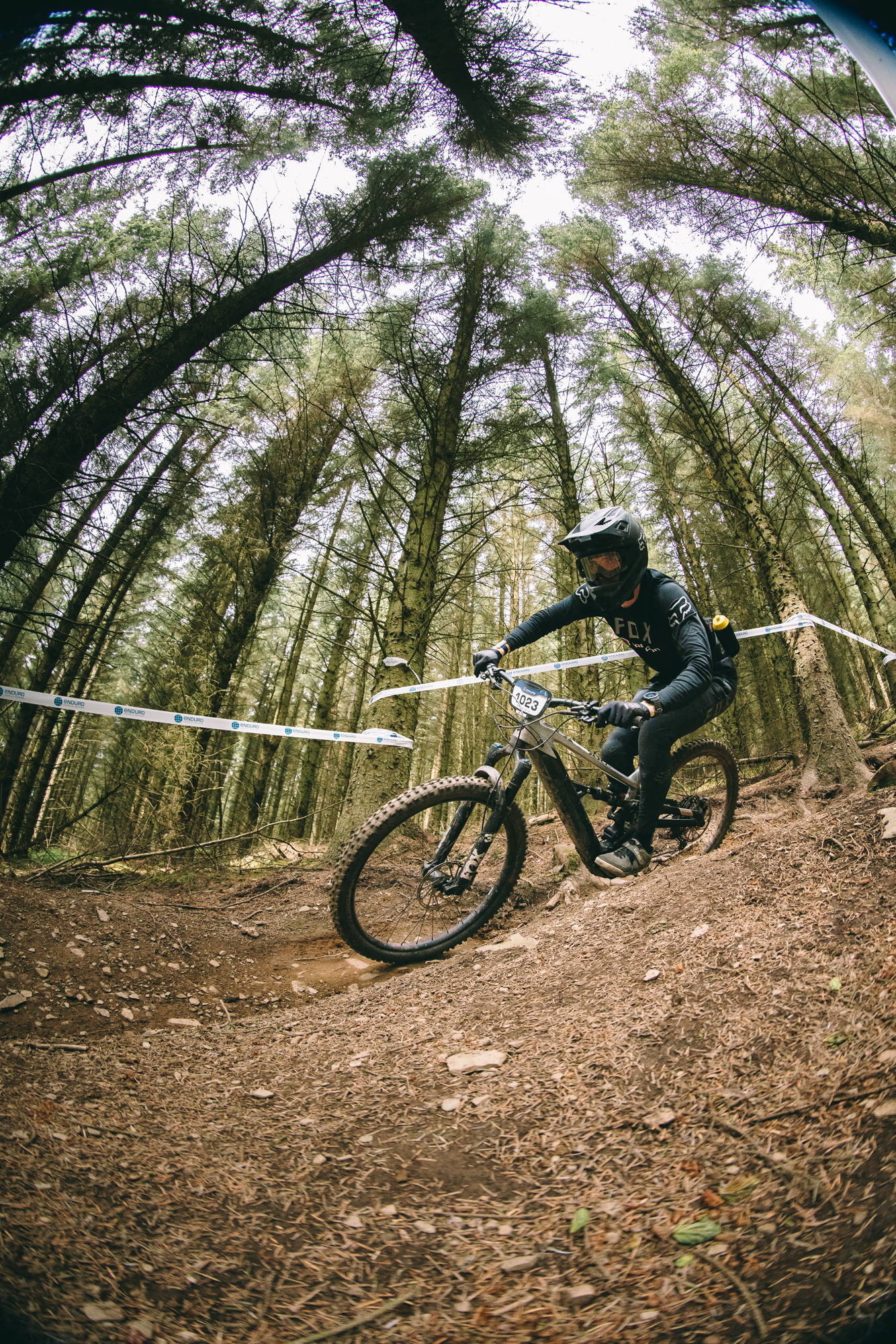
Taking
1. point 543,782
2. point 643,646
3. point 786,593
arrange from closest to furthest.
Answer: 1. point 543,782
2. point 643,646
3. point 786,593

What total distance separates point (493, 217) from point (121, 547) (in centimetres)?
705

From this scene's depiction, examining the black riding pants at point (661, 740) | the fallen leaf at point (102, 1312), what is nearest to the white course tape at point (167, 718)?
the black riding pants at point (661, 740)

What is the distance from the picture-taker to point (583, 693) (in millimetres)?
10680

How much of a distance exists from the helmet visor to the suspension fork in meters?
1.29

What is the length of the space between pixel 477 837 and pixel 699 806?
2300mm

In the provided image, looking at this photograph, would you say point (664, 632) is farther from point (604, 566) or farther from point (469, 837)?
point (469, 837)

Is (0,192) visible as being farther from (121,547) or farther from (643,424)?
(643,424)

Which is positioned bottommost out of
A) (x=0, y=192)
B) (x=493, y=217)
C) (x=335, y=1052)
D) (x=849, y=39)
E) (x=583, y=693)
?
(x=335, y=1052)

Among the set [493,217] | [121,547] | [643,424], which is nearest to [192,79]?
[493,217]

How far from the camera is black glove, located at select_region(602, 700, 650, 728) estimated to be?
129 inches

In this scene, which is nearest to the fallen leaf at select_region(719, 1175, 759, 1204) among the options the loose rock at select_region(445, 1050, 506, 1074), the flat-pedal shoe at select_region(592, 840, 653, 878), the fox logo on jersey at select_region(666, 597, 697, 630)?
the loose rock at select_region(445, 1050, 506, 1074)

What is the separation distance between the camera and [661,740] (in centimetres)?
367

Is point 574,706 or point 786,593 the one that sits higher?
point 786,593

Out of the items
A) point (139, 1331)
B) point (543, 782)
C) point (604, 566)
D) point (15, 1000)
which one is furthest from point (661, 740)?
point (15, 1000)
